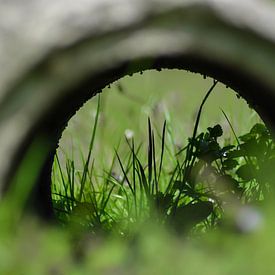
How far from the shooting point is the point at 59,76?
1591 millimetres

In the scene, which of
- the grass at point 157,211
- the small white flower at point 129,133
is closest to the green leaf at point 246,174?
the grass at point 157,211

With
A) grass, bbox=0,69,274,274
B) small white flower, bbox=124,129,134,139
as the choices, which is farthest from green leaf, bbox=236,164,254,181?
small white flower, bbox=124,129,134,139

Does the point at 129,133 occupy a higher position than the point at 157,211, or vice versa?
the point at 129,133

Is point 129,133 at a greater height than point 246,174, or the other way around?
point 129,133

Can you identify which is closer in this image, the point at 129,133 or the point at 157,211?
the point at 157,211

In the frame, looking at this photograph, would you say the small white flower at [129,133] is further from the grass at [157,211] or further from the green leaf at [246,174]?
the green leaf at [246,174]

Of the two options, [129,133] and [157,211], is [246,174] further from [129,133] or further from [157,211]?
[129,133]

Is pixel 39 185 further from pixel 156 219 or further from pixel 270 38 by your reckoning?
pixel 270 38

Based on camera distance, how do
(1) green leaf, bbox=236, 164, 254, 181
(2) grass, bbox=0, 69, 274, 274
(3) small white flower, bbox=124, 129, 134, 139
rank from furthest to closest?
(3) small white flower, bbox=124, 129, 134, 139, (1) green leaf, bbox=236, 164, 254, 181, (2) grass, bbox=0, 69, 274, 274

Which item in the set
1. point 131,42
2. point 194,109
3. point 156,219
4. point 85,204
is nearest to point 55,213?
point 85,204

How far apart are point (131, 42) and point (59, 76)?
147 millimetres

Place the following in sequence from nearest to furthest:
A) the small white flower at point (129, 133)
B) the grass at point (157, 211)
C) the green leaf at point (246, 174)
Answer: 1. the grass at point (157, 211)
2. the green leaf at point (246, 174)
3. the small white flower at point (129, 133)

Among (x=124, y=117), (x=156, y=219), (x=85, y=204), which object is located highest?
A: (x=124, y=117)

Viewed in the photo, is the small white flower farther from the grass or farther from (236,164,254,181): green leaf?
(236,164,254,181): green leaf
